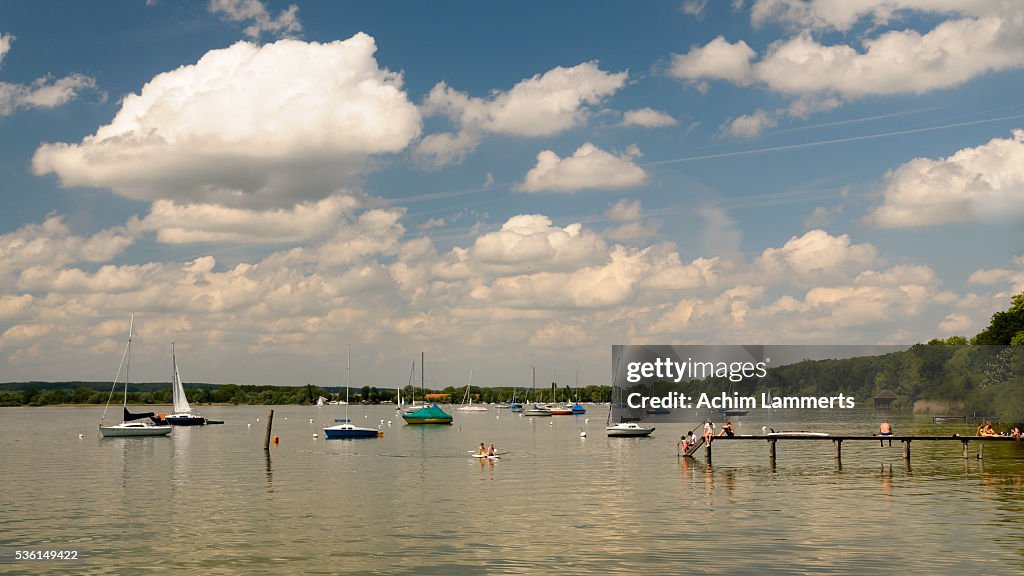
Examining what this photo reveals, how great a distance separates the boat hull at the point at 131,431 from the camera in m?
150

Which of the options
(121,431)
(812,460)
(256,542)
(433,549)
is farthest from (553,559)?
(121,431)

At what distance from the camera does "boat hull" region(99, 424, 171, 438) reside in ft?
492

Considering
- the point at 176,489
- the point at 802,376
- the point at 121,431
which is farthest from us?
the point at 121,431

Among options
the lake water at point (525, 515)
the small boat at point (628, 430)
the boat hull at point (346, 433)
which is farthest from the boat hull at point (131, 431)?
the small boat at point (628, 430)

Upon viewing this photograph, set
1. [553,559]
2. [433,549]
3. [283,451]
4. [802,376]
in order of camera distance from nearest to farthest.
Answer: [553,559] → [433,549] → [802,376] → [283,451]

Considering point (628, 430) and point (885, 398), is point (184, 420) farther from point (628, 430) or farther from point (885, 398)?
point (885, 398)

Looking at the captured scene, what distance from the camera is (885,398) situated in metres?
179

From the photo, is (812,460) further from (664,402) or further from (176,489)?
(176,489)

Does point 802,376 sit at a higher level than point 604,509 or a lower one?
higher

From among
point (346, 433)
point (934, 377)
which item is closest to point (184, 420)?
point (346, 433)

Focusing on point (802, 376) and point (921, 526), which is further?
point (802, 376)

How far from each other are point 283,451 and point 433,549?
79.0 m

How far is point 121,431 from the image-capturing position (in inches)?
5906

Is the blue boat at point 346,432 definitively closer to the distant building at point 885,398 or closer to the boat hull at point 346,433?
the boat hull at point 346,433
